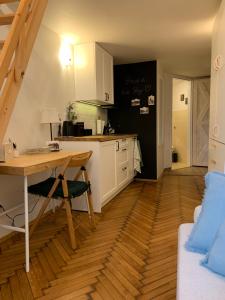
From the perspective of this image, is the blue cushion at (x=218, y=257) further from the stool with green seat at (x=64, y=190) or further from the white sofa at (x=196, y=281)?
the stool with green seat at (x=64, y=190)

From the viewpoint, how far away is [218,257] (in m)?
0.99

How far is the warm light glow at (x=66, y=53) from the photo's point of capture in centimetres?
329

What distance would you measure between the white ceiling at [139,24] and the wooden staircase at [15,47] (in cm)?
85

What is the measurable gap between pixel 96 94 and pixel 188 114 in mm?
3420

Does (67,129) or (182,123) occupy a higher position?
(182,123)

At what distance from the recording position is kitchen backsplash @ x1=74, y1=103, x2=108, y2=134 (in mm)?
3753

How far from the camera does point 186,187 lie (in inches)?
160

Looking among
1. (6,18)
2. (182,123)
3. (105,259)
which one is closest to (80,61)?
(6,18)

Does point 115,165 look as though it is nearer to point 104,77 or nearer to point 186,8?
point 104,77

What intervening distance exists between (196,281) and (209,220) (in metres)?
0.32

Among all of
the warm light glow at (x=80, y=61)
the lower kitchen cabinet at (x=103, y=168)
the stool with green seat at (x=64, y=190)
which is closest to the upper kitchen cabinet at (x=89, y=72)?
the warm light glow at (x=80, y=61)

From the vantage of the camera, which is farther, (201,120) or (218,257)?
(201,120)

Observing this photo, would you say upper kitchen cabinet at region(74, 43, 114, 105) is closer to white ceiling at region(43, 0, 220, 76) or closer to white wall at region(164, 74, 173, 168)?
white ceiling at region(43, 0, 220, 76)

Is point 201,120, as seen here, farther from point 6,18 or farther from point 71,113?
point 6,18
